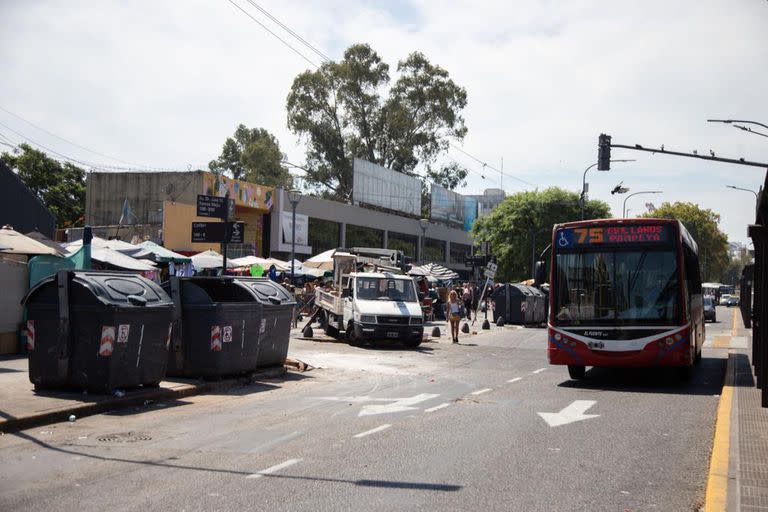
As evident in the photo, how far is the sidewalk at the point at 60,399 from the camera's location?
10.2 metres

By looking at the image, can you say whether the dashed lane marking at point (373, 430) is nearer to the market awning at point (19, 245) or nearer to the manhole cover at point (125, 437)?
the manhole cover at point (125, 437)

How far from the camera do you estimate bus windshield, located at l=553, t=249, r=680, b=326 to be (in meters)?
15.3

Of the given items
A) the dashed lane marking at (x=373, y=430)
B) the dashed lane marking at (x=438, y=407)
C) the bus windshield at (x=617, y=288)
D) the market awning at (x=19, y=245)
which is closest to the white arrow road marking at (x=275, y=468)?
the dashed lane marking at (x=373, y=430)

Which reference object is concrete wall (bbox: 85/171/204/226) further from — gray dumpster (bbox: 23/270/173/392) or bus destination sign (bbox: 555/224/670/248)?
gray dumpster (bbox: 23/270/173/392)

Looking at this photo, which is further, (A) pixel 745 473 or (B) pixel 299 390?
(B) pixel 299 390

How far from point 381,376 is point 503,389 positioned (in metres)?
3.17

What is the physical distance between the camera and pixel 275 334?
1655 cm

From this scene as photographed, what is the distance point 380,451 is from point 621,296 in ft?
27.0

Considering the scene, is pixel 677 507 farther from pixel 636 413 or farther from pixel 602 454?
pixel 636 413

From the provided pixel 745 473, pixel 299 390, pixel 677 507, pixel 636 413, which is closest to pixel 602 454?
pixel 745 473

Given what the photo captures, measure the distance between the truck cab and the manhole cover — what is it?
1462 cm

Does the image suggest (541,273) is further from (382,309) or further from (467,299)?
(467,299)

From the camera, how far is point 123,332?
477 inches

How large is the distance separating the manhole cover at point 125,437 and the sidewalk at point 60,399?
119cm
